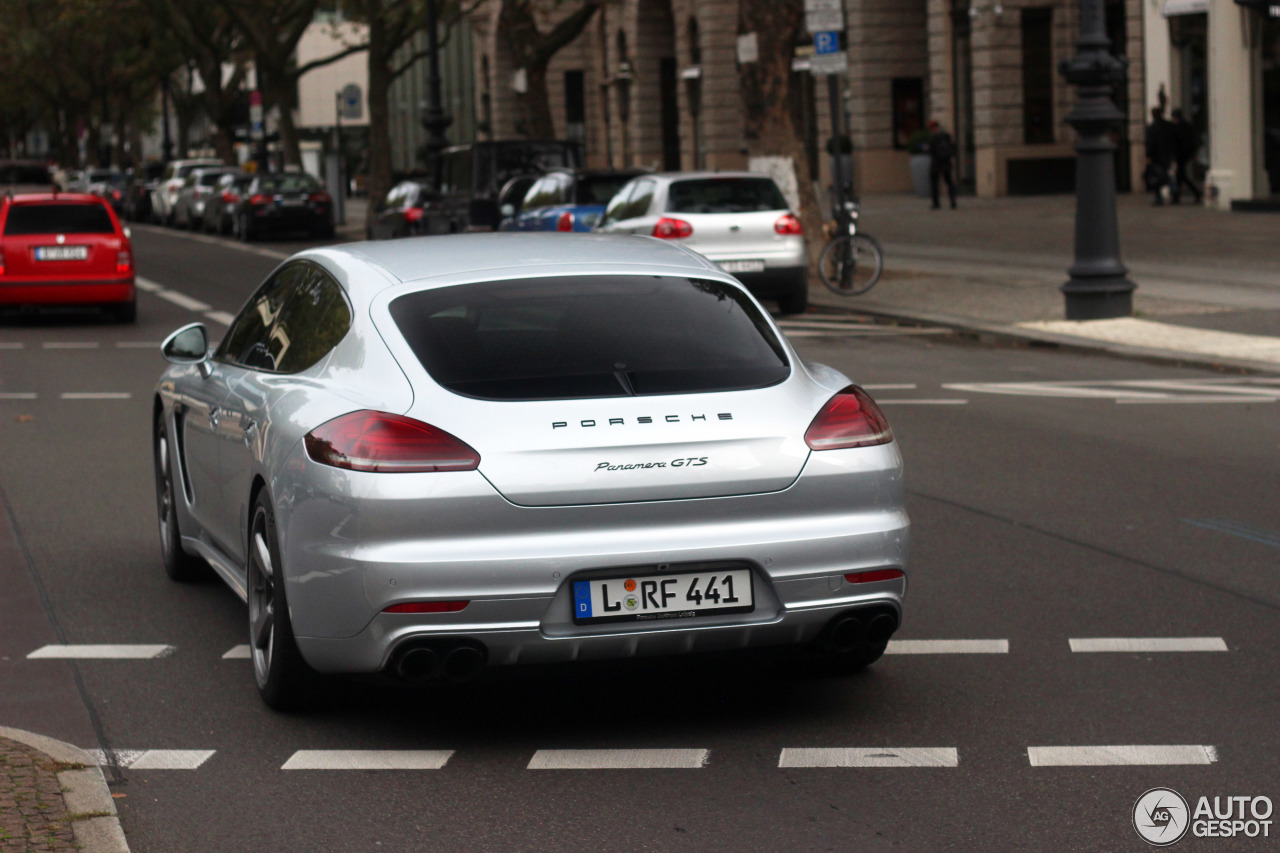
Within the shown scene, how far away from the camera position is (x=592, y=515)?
17.3 feet

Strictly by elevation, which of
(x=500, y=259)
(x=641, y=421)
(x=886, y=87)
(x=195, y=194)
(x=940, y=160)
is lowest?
(x=641, y=421)

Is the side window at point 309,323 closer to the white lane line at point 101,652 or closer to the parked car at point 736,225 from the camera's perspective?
the white lane line at point 101,652

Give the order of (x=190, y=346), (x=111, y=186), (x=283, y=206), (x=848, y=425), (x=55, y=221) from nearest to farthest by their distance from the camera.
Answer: (x=848, y=425) < (x=190, y=346) < (x=55, y=221) < (x=283, y=206) < (x=111, y=186)

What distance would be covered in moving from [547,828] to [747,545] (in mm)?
1023

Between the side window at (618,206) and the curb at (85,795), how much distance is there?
54.5 ft

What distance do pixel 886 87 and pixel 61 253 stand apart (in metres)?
32.3

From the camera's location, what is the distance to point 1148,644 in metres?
6.53

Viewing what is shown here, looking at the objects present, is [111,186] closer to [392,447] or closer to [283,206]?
[283,206]

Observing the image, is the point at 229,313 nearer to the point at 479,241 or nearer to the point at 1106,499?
the point at 1106,499

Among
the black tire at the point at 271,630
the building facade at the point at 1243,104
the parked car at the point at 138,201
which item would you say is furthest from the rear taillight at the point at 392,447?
the parked car at the point at 138,201

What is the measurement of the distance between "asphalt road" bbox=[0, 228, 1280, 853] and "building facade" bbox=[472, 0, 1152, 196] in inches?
631

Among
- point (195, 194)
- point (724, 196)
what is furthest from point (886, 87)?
point (724, 196)

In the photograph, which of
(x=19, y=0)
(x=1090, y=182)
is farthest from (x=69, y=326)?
(x=19, y=0)

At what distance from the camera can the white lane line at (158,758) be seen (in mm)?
5344
